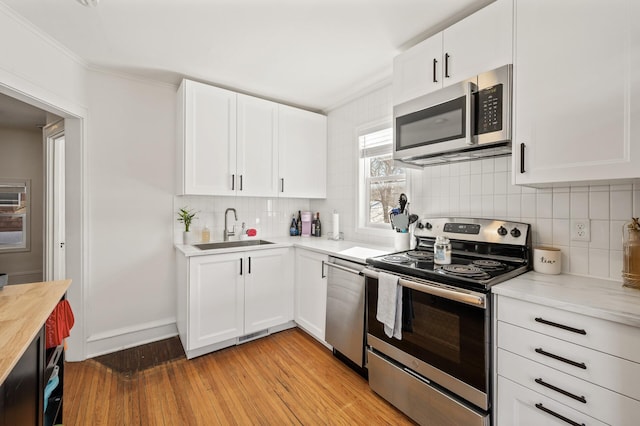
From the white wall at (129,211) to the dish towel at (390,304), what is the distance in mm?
2133

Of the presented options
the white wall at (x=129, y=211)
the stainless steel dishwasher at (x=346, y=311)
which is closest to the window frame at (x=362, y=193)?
the stainless steel dishwasher at (x=346, y=311)

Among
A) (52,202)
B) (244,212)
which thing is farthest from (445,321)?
(52,202)

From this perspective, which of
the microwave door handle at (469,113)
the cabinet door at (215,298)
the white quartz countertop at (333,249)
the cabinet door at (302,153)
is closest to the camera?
the microwave door handle at (469,113)

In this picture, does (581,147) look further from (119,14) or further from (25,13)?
(25,13)

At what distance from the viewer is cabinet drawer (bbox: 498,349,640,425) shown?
3.46 feet

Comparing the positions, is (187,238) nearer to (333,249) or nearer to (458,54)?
(333,249)

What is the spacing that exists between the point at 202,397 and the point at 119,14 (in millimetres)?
2562

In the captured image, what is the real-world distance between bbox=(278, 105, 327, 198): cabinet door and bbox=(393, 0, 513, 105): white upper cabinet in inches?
54.2

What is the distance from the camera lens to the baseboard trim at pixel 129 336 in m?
2.47

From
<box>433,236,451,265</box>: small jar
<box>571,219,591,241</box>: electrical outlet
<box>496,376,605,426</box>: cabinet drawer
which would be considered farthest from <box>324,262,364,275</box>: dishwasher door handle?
<box>571,219,591,241</box>: electrical outlet

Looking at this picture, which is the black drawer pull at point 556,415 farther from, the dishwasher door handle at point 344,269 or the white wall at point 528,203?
the dishwasher door handle at point 344,269

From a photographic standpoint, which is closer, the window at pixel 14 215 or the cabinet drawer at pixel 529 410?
the cabinet drawer at pixel 529 410

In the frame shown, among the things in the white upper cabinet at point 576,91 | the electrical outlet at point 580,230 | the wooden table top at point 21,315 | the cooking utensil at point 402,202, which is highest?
the white upper cabinet at point 576,91

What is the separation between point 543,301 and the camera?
1234 mm
